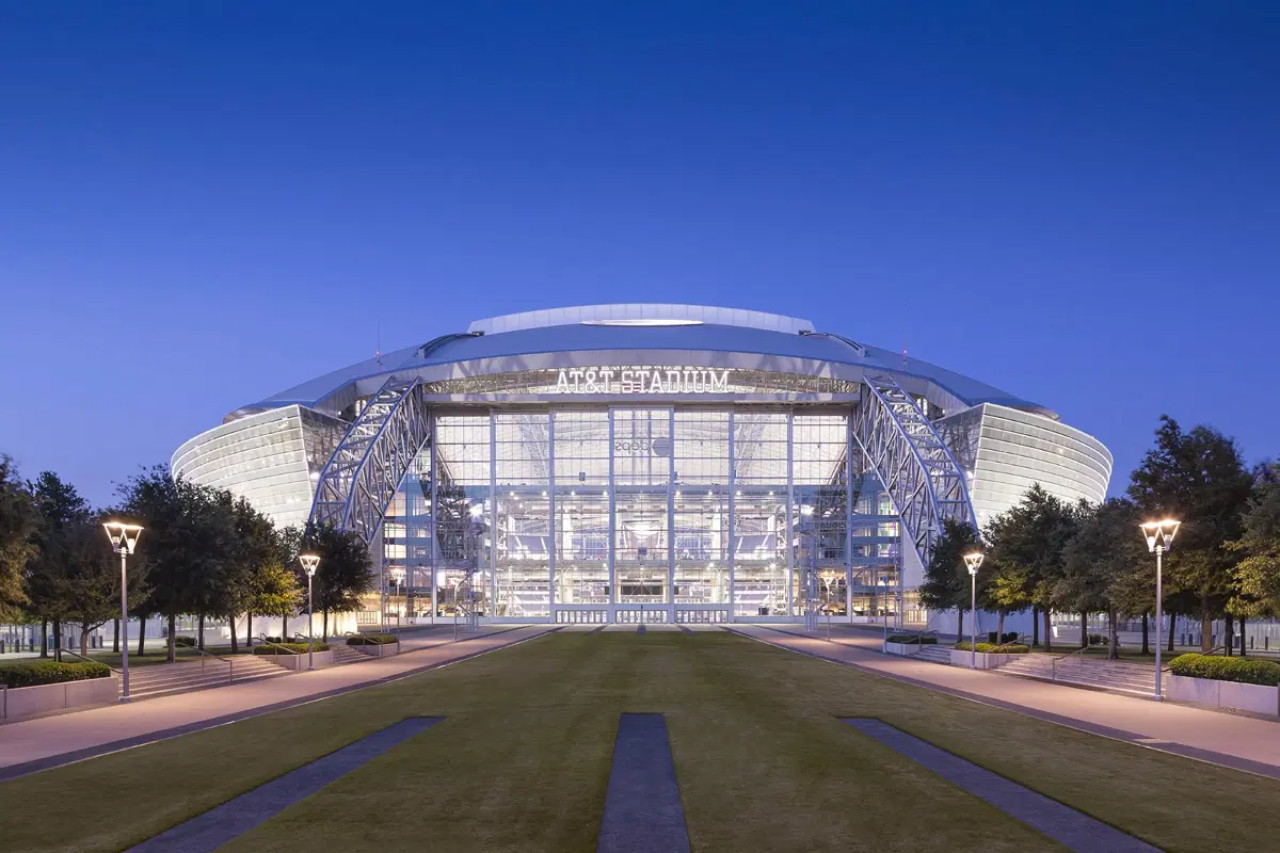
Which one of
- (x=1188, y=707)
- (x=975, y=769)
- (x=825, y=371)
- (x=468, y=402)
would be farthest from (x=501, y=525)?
(x=975, y=769)

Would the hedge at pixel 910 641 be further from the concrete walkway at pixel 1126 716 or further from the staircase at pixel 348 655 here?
the staircase at pixel 348 655

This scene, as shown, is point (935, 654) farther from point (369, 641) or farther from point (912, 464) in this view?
point (912, 464)

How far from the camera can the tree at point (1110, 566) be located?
3925cm

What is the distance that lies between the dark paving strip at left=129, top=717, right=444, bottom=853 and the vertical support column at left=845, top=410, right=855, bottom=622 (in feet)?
316

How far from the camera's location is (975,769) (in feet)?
63.4

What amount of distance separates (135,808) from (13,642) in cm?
5827

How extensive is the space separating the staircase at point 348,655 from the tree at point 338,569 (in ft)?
→ 22.2

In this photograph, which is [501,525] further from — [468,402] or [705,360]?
[705,360]

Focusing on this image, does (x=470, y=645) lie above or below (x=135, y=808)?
below

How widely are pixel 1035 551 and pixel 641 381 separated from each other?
211ft

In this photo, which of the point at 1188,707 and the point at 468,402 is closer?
the point at 1188,707

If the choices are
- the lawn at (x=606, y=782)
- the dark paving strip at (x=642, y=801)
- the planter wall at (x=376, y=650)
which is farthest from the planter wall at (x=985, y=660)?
the planter wall at (x=376, y=650)

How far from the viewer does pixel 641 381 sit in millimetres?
115000

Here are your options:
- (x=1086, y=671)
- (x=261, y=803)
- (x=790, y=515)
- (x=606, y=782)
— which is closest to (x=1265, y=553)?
(x=1086, y=671)
